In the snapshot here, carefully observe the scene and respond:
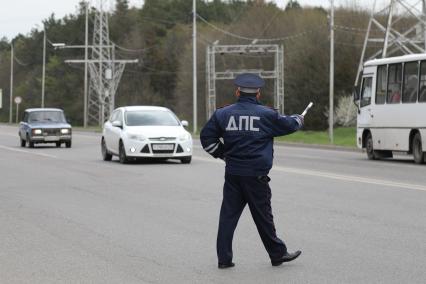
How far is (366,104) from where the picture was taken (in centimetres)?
3088

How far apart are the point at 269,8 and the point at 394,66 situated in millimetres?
67730

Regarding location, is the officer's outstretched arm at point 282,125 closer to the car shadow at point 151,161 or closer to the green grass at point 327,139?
the car shadow at point 151,161

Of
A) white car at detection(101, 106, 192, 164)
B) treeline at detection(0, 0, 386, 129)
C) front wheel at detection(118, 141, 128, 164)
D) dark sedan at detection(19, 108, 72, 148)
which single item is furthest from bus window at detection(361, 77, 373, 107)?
treeline at detection(0, 0, 386, 129)

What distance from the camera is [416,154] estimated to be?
27.4 m

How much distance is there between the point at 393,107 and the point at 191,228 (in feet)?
58.4

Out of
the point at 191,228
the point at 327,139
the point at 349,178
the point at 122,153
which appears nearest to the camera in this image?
the point at 191,228

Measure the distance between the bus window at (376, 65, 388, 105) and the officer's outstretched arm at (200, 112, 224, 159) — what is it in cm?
2126

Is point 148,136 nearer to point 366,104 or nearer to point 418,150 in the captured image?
point 418,150

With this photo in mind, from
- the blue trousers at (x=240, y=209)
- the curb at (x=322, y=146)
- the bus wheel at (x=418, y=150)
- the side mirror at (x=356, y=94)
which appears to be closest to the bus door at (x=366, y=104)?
the side mirror at (x=356, y=94)

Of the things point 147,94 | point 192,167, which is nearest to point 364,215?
point 192,167

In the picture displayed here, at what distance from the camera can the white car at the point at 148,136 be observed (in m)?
26.0

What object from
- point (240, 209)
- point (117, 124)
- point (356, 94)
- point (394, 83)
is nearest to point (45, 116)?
point (117, 124)

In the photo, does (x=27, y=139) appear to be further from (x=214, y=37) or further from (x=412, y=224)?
(x=214, y=37)

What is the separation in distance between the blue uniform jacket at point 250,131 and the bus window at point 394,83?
66.9 ft
